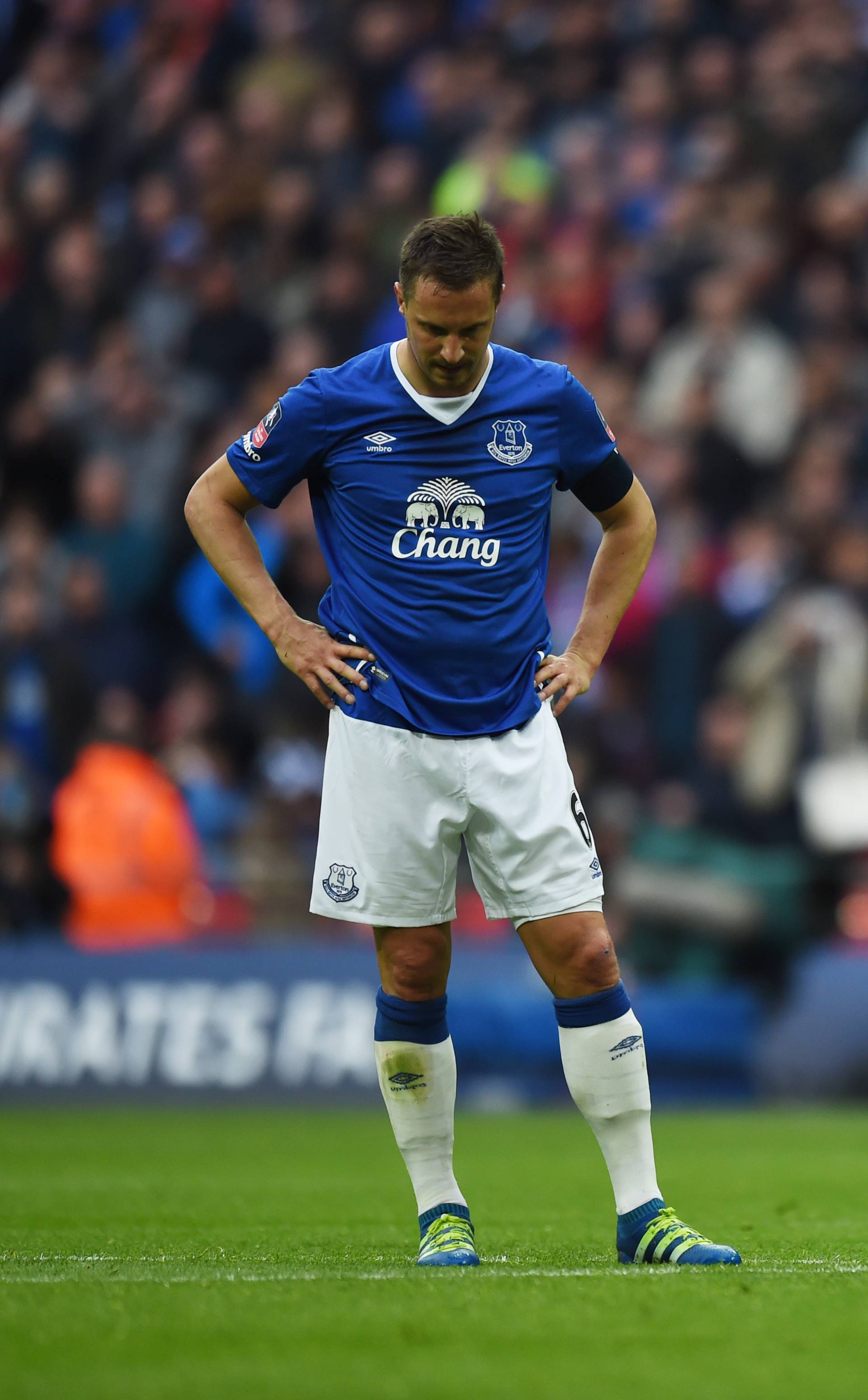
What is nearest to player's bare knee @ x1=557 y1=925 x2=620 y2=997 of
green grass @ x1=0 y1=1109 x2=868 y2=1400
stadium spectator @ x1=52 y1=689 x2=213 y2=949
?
green grass @ x1=0 y1=1109 x2=868 y2=1400

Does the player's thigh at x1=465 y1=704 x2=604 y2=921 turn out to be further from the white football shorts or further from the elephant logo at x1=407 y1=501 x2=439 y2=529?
the elephant logo at x1=407 y1=501 x2=439 y2=529

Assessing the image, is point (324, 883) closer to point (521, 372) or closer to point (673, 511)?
point (521, 372)

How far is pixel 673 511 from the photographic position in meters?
12.7

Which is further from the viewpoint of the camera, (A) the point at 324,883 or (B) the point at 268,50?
(B) the point at 268,50

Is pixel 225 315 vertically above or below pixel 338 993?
above

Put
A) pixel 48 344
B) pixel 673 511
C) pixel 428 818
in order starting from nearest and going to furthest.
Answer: pixel 428 818 < pixel 673 511 < pixel 48 344

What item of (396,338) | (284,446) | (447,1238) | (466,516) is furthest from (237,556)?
(396,338)

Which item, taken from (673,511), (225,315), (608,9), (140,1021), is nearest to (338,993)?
(140,1021)

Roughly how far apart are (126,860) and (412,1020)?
22.2 feet

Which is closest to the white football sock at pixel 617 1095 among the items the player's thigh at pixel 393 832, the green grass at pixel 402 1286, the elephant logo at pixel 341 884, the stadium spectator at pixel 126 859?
the green grass at pixel 402 1286

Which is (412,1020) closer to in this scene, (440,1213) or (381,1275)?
(440,1213)

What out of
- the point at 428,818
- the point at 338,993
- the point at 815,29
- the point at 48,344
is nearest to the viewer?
the point at 428,818

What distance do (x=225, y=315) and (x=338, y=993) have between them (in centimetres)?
570

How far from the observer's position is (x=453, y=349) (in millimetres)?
4723
